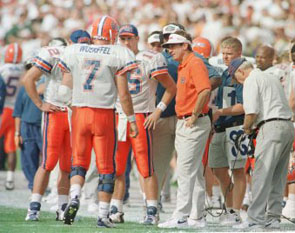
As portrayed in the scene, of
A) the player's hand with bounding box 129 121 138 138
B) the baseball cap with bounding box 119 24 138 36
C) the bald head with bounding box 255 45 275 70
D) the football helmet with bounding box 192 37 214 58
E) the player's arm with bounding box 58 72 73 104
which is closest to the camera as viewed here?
the player's hand with bounding box 129 121 138 138

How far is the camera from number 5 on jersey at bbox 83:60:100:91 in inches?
343

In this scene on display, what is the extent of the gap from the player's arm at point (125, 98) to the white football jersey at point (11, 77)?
218 inches

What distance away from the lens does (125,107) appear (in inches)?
343

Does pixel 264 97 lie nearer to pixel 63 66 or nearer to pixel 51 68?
pixel 63 66

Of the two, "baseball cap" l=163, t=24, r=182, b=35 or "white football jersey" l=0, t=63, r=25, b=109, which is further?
"white football jersey" l=0, t=63, r=25, b=109

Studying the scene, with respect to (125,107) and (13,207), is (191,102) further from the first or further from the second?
(13,207)

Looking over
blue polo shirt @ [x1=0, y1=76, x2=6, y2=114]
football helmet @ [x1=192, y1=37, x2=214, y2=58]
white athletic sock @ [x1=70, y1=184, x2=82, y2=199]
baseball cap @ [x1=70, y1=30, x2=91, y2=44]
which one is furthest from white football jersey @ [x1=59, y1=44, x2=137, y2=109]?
blue polo shirt @ [x1=0, y1=76, x2=6, y2=114]

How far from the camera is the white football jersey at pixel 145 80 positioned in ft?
31.2

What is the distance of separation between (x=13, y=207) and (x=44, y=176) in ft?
5.76

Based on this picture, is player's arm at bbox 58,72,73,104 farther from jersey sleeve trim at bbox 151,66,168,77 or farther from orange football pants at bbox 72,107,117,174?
jersey sleeve trim at bbox 151,66,168,77

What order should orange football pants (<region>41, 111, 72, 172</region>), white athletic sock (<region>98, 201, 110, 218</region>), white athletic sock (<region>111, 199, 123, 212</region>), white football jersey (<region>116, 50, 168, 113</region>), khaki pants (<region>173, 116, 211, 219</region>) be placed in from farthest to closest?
white athletic sock (<region>111, 199, 123, 212</region>)
white football jersey (<region>116, 50, 168, 113</region>)
orange football pants (<region>41, 111, 72, 172</region>)
khaki pants (<region>173, 116, 211, 219</region>)
white athletic sock (<region>98, 201, 110, 218</region>)

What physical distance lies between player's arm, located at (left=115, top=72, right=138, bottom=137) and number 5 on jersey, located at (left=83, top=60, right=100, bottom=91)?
8.9 inches

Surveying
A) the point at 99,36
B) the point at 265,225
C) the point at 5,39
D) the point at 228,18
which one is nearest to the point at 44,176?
the point at 99,36

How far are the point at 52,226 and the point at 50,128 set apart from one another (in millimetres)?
1249
